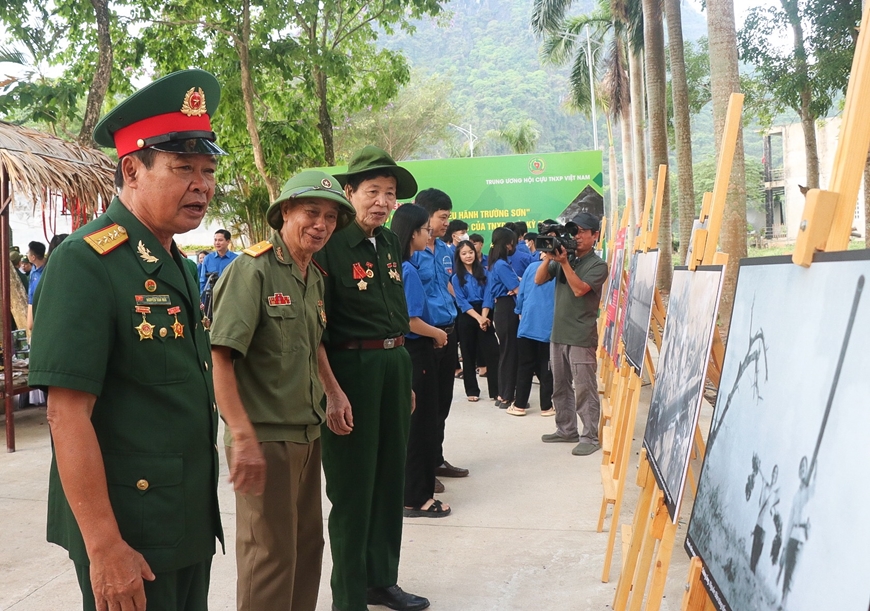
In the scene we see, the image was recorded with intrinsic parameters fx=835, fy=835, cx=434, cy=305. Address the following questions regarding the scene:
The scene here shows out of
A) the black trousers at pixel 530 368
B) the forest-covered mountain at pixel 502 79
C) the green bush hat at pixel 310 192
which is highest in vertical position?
the forest-covered mountain at pixel 502 79

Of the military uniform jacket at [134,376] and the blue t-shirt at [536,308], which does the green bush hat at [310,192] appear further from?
the blue t-shirt at [536,308]

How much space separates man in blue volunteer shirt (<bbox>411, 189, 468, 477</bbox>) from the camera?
16.8 feet

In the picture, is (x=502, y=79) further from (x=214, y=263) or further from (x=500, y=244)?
(x=500, y=244)

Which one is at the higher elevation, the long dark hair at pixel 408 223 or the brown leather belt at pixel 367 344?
the long dark hair at pixel 408 223

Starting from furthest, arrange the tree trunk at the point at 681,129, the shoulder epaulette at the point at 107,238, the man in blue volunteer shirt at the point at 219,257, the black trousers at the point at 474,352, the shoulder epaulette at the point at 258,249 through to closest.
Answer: the tree trunk at the point at 681,129 < the man in blue volunteer shirt at the point at 219,257 < the black trousers at the point at 474,352 < the shoulder epaulette at the point at 258,249 < the shoulder epaulette at the point at 107,238

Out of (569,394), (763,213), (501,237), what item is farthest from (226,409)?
(763,213)

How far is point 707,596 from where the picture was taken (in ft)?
6.08

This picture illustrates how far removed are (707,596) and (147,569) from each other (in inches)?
48.5

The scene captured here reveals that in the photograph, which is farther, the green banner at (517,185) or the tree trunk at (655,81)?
the tree trunk at (655,81)

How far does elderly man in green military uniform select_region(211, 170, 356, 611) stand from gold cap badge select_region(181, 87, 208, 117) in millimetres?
798

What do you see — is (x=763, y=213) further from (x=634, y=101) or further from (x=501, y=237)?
(x=501, y=237)

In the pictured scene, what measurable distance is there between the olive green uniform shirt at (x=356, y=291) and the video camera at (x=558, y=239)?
9.56ft

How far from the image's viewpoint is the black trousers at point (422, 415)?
15.9ft

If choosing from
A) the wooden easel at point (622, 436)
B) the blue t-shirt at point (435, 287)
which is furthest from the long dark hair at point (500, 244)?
the wooden easel at point (622, 436)
